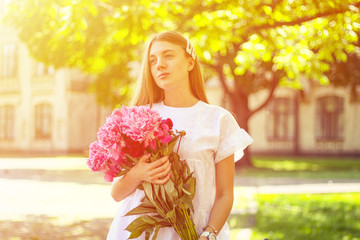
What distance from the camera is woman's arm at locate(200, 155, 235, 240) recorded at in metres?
2.63

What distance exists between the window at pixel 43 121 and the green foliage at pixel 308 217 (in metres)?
29.5

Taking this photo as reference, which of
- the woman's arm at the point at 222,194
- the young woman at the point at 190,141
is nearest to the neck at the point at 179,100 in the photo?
the young woman at the point at 190,141

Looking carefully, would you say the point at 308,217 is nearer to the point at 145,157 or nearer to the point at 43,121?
the point at 145,157

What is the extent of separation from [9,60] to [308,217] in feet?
119

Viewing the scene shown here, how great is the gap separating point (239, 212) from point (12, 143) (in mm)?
33822

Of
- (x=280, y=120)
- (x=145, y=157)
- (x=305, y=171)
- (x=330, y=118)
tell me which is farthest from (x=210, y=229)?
(x=280, y=120)

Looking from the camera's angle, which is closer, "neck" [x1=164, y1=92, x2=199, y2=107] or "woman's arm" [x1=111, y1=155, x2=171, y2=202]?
"woman's arm" [x1=111, y1=155, x2=171, y2=202]

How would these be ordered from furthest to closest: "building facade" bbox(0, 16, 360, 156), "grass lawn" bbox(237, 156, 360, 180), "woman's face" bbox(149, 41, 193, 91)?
"building facade" bbox(0, 16, 360, 156) < "grass lawn" bbox(237, 156, 360, 180) < "woman's face" bbox(149, 41, 193, 91)

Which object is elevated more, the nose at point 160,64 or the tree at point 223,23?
the tree at point 223,23

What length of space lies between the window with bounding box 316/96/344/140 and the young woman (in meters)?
31.6

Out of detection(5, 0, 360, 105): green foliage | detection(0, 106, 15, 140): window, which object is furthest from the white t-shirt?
detection(0, 106, 15, 140): window

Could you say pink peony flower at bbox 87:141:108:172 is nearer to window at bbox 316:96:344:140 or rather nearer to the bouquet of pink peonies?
the bouquet of pink peonies

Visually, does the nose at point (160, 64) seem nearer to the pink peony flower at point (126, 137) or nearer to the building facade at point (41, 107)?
the pink peony flower at point (126, 137)

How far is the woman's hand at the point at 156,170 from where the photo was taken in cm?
242
